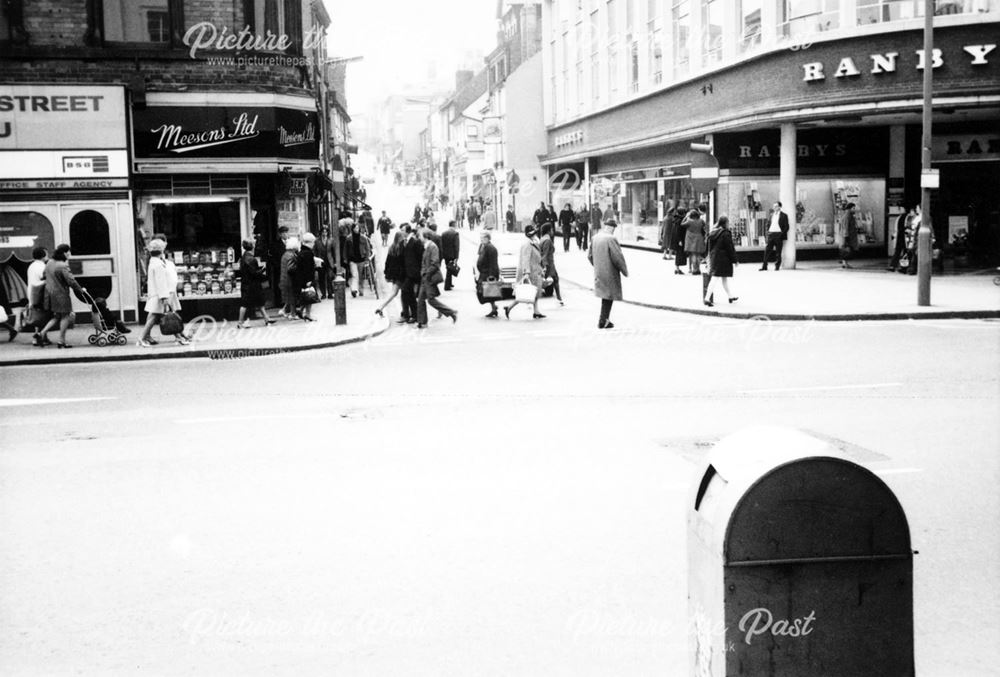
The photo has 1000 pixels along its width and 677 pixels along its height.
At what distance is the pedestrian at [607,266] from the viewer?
17094 mm

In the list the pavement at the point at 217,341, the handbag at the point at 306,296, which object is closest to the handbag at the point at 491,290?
the pavement at the point at 217,341

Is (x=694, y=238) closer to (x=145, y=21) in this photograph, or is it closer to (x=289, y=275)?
(x=289, y=275)

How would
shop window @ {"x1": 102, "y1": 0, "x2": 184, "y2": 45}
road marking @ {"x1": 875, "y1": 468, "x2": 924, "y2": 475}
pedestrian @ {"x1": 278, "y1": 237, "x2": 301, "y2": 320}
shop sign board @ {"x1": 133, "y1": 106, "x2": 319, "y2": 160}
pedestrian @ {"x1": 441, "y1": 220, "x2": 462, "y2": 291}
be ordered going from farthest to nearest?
pedestrian @ {"x1": 441, "y1": 220, "x2": 462, "y2": 291} → shop window @ {"x1": 102, "y1": 0, "x2": 184, "y2": 45} → shop sign board @ {"x1": 133, "y1": 106, "x2": 319, "y2": 160} → pedestrian @ {"x1": 278, "y1": 237, "x2": 301, "y2": 320} → road marking @ {"x1": 875, "y1": 468, "x2": 924, "y2": 475}

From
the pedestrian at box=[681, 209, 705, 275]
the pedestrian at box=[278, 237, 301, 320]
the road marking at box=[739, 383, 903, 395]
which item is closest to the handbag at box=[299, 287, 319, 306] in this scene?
the pedestrian at box=[278, 237, 301, 320]

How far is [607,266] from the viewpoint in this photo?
1712 cm

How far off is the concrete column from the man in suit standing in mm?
363

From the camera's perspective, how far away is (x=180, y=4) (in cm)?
2008

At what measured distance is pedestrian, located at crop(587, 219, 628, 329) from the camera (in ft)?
56.1

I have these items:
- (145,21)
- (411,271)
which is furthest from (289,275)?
(145,21)

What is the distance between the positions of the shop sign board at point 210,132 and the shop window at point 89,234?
55.5 inches

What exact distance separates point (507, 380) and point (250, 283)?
754cm

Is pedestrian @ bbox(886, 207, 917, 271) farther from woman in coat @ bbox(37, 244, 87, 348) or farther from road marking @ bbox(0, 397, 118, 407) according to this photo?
road marking @ bbox(0, 397, 118, 407)

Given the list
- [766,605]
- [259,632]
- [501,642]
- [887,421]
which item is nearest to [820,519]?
[766,605]

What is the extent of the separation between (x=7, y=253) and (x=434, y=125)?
307ft
